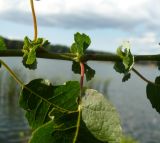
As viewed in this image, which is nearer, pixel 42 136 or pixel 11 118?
pixel 42 136

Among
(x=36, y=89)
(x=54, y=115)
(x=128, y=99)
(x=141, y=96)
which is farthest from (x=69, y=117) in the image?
(x=141, y=96)

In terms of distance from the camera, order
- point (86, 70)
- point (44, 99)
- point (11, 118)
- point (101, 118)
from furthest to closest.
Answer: point (11, 118) < point (86, 70) < point (44, 99) < point (101, 118)

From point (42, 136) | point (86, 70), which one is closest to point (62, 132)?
point (42, 136)

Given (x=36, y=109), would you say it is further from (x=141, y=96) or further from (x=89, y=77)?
(x=141, y=96)

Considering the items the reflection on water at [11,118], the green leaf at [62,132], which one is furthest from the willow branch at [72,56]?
the reflection on water at [11,118]

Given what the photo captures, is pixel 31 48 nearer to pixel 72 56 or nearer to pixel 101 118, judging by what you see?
pixel 72 56

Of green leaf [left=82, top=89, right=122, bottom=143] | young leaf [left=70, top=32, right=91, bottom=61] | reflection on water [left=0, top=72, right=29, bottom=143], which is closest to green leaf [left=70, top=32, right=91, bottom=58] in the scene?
young leaf [left=70, top=32, right=91, bottom=61]
